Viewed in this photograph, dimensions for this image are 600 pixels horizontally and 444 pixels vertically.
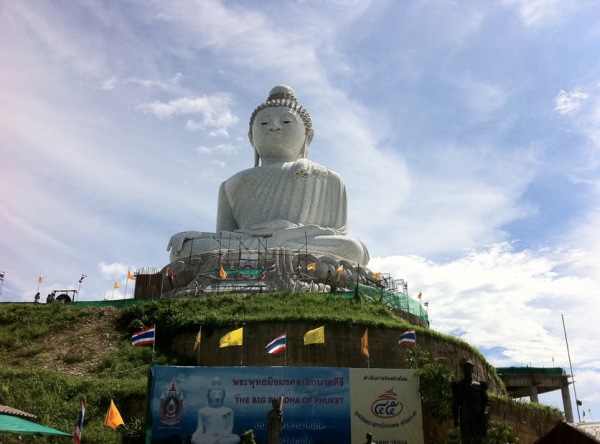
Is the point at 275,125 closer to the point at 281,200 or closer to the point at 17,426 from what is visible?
the point at 281,200

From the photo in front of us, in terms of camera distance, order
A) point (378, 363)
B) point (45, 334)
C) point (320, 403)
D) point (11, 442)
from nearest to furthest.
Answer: point (11, 442), point (320, 403), point (378, 363), point (45, 334)

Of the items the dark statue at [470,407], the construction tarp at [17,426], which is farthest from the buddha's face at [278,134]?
the dark statue at [470,407]

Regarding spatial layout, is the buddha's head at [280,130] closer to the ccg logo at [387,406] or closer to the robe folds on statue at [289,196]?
the robe folds on statue at [289,196]

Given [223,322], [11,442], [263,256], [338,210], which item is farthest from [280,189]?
[11,442]

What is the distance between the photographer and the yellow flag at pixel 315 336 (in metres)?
14.9

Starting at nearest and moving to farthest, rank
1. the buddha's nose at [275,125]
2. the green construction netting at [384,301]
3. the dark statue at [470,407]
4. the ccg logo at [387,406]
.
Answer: the dark statue at [470,407]
the ccg logo at [387,406]
the green construction netting at [384,301]
the buddha's nose at [275,125]

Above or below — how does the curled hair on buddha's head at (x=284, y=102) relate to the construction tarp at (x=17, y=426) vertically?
above

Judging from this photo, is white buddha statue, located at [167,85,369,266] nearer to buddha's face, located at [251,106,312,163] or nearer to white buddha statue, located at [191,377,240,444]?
buddha's face, located at [251,106,312,163]

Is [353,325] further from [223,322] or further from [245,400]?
[245,400]

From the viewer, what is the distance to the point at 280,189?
2705 centimetres

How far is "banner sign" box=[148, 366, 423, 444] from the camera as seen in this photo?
11.8m

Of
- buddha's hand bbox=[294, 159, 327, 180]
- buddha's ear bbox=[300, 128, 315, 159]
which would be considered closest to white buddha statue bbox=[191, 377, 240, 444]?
buddha's hand bbox=[294, 159, 327, 180]

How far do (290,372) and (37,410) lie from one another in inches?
192

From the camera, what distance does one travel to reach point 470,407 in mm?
8117
